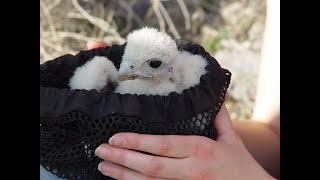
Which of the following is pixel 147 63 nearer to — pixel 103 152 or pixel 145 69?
pixel 145 69

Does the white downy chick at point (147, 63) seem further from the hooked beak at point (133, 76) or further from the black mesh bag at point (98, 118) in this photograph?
the black mesh bag at point (98, 118)

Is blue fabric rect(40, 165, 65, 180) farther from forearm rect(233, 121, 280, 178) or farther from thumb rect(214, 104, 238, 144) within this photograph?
forearm rect(233, 121, 280, 178)

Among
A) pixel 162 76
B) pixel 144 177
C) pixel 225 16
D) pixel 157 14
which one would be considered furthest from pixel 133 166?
pixel 225 16

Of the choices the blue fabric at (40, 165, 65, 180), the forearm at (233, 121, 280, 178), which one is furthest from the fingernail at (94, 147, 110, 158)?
the forearm at (233, 121, 280, 178)

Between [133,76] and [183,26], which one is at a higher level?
[183,26]

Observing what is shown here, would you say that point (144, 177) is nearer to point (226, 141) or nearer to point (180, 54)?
point (226, 141)

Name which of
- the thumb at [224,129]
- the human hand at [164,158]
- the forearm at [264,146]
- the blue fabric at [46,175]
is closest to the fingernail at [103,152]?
the human hand at [164,158]

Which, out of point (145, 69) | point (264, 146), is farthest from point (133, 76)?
point (264, 146)
